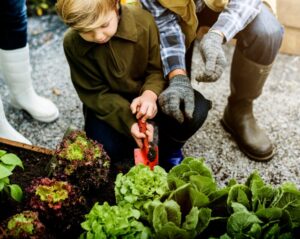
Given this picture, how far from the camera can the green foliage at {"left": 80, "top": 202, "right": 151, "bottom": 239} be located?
1.12 m

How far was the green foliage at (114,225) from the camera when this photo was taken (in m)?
1.12

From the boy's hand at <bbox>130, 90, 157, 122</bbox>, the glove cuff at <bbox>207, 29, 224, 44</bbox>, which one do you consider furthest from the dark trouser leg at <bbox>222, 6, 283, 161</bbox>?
the boy's hand at <bbox>130, 90, 157, 122</bbox>

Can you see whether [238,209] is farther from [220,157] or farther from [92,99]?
[220,157]

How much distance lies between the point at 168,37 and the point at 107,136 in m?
0.44

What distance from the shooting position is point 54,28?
300 cm

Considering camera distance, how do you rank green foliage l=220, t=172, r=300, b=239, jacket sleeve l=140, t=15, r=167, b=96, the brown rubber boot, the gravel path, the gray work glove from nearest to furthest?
green foliage l=220, t=172, r=300, b=239 → the gray work glove → jacket sleeve l=140, t=15, r=167, b=96 → the brown rubber boot → the gravel path

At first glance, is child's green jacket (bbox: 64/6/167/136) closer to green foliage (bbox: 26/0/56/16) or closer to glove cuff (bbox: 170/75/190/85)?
glove cuff (bbox: 170/75/190/85)

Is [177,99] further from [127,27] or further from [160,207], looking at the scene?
[160,207]

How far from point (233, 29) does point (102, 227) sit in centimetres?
84

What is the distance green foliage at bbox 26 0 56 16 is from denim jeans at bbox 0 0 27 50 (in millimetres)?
1323

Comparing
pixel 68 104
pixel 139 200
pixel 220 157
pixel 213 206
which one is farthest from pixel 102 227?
pixel 68 104

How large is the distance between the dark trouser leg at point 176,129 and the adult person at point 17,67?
616mm

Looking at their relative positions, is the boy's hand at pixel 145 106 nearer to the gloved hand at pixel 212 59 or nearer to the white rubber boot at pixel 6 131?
the gloved hand at pixel 212 59

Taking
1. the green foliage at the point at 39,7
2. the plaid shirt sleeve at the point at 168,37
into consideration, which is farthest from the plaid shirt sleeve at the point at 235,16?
the green foliage at the point at 39,7
